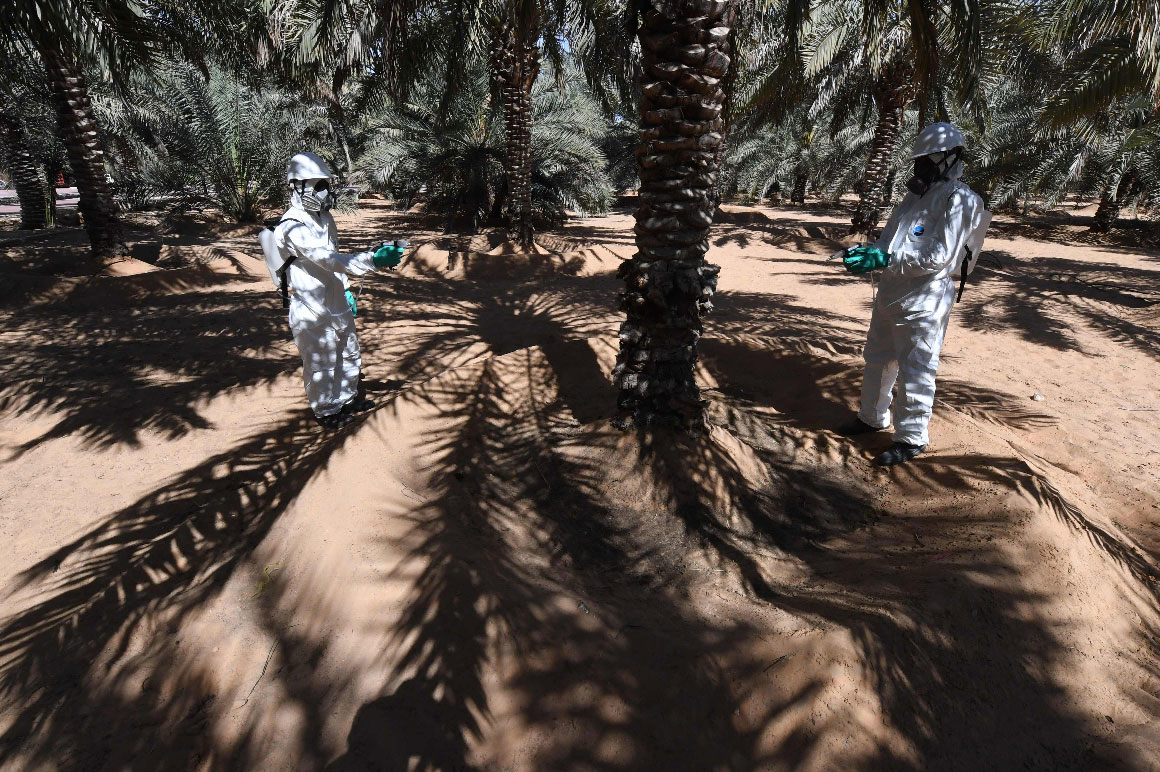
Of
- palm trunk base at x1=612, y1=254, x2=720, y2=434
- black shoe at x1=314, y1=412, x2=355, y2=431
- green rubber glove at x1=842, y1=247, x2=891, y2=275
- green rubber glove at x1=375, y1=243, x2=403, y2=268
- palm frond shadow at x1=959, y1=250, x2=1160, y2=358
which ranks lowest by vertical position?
black shoe at x1=314, y1=412, x2=355, y2=431

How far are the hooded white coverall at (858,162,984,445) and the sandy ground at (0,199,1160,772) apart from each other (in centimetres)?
42

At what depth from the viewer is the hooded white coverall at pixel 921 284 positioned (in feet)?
11.7

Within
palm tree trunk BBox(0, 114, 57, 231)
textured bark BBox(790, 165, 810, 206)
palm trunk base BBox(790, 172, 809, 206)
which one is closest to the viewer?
palm tree trunk BBox(0, 114, 57, 231)

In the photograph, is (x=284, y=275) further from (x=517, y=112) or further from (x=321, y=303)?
(x=517, y=112)

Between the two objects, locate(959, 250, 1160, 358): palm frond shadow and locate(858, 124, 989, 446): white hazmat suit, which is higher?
locate(858, 124, 989, 446): white hazmat suit

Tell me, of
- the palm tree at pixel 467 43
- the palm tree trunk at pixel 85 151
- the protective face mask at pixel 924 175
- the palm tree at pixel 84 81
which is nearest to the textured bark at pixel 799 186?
the palm tree at pixel 467 43

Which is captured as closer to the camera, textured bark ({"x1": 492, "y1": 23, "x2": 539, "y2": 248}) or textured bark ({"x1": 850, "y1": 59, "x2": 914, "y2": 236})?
textured bark ({"x1": 492, "y1": 23, "x2": 539, "y2": 248})

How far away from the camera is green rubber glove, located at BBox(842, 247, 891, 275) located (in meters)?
3.74

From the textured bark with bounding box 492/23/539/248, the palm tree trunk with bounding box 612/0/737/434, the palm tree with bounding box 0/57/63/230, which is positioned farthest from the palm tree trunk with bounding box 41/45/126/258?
the palm tree trunk with bounding box 612/0/737/434

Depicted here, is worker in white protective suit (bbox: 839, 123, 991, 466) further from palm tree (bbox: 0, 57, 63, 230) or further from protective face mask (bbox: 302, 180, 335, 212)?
palm tree (bbox: 0, 57, 63, 230)

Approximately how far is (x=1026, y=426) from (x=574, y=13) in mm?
8502

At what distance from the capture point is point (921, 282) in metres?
3.70

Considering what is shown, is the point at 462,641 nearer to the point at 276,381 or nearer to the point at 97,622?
the point at 97,622

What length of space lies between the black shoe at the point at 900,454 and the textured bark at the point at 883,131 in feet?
37.3
